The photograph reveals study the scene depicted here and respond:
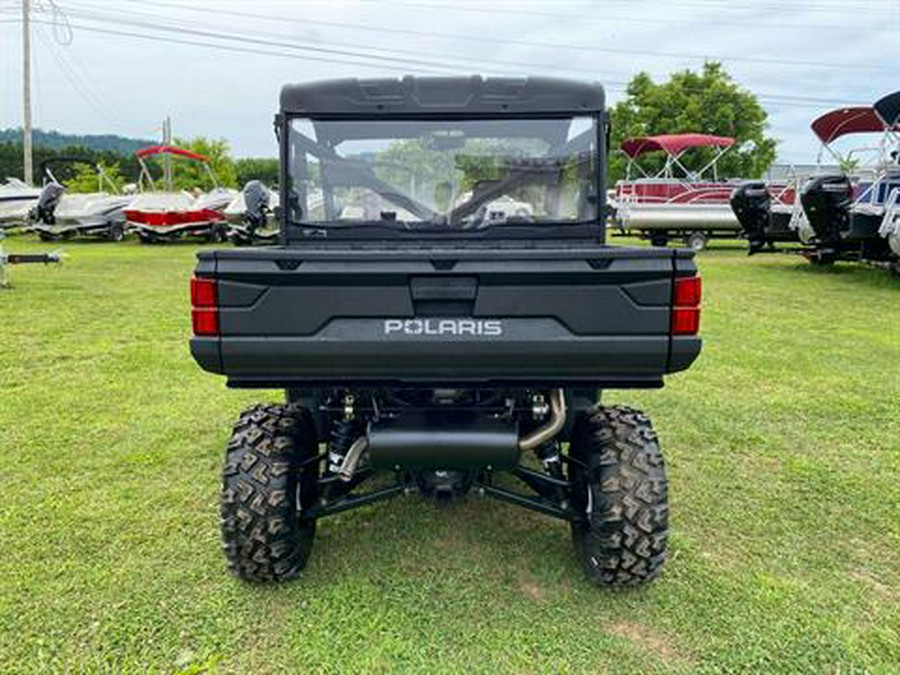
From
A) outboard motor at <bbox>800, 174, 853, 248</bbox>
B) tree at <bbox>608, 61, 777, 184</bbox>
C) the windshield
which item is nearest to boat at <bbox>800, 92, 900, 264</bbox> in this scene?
outboard motor at <bbox>800, 174, 853, 248</bbox>

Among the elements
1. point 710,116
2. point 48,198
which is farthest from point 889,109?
point 710,116

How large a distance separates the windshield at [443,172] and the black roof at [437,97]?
0.06 m

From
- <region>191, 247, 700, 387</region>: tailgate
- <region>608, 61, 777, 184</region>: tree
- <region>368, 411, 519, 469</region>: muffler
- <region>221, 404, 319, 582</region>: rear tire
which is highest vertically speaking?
<region>608, 61, 777, 184</region>: tree

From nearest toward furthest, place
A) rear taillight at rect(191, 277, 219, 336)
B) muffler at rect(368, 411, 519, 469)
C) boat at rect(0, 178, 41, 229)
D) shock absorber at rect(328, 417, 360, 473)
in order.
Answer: rear taillight at rect(191, 277, 219, 336) < muffler at rect(368, 411, 519, 469) < shock absorber at rect(328, 417, 360, 473) < boat at rect(0, 178, 41, 229)

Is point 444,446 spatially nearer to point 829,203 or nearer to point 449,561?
point 449,561

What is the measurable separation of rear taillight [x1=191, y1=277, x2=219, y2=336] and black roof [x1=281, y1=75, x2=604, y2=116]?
115cm

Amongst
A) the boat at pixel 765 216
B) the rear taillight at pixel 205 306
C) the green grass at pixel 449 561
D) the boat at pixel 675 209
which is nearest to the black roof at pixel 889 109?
the boat at pixel 765 216

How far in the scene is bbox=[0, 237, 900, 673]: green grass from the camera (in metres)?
2.50

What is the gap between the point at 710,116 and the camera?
3497 centimetres

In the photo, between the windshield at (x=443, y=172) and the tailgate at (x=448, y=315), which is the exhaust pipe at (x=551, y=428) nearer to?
the tailgate at (x=448, y=315)

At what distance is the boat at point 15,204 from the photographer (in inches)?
740

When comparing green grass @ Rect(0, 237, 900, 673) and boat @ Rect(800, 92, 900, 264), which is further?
boat @ Rect(800, 92, 900, 264)

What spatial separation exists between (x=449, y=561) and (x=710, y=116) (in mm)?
35996

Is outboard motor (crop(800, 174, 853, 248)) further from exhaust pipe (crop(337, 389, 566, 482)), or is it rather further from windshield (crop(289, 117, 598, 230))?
exhaust pipe (crop(337, 389, 566, 482))
